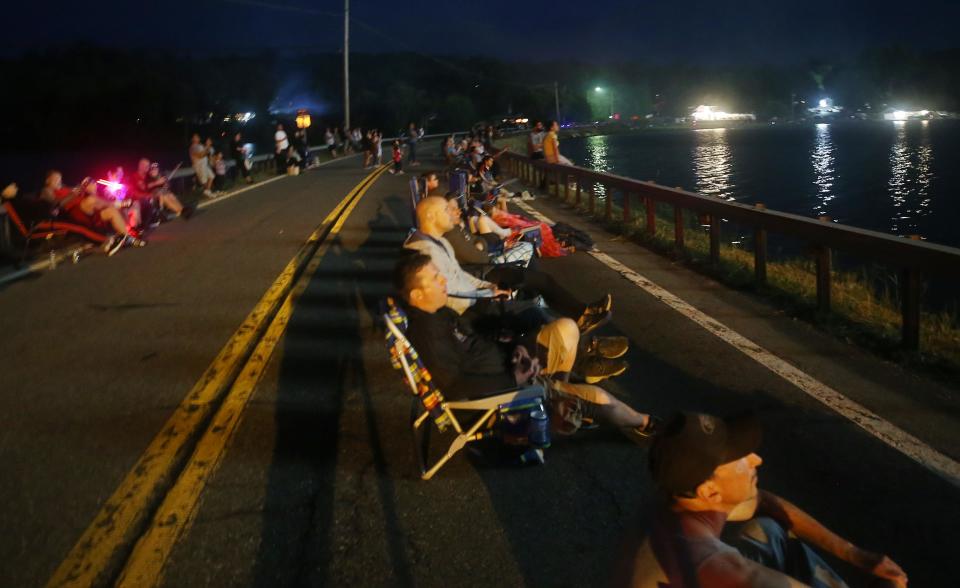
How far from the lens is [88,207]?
47.2 feet

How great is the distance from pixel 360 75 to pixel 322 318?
181 meters

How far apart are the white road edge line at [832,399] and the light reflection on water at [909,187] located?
11655 mm

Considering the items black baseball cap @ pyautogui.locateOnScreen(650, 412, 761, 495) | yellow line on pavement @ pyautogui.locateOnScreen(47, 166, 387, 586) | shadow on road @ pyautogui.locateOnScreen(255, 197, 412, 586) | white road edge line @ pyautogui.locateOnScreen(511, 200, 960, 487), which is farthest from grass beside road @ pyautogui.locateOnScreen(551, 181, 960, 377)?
yellow line on pavement @ pyautogui.locateOnScreen(47, 166, 387, 586)

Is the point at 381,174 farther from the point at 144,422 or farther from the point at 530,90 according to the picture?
the point at 530,90

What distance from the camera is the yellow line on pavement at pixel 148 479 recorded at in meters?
4.04

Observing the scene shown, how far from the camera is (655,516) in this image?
2576mm

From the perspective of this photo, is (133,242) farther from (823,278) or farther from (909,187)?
(909,187)

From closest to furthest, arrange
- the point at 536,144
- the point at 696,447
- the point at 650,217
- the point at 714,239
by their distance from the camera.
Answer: the point at 696,447
the point at 714,239
the point at 650,217
the point at 536,144

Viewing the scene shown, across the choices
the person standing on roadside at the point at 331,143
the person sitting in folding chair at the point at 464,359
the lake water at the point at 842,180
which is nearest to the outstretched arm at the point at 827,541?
the person sitting in folding chair at the point at 464,359

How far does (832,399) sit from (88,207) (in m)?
12.1

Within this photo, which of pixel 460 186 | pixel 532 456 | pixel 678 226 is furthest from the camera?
pixel 678 226

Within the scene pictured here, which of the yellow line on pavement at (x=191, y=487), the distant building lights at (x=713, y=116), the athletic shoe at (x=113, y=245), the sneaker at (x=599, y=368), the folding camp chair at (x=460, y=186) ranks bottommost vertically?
the yellow line on pavement at (x=191, y=487)

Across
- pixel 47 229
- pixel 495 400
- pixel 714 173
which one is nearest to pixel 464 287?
pixel 495 400

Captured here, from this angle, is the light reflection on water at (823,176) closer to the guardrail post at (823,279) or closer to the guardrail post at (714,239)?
the guardrail post at (714,239)
